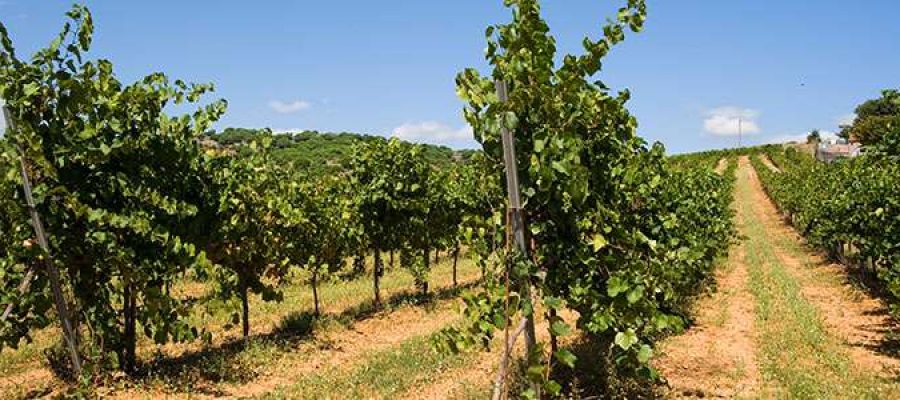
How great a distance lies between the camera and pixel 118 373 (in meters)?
8.83

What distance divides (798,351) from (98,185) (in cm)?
1084

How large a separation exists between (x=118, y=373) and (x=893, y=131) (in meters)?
11.5

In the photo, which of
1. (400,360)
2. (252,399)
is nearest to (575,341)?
(400,360)

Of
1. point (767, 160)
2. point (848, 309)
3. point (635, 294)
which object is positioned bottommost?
point (848, 309)

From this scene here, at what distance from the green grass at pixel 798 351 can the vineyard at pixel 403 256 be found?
0.21 ft

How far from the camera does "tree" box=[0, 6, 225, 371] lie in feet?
23.7

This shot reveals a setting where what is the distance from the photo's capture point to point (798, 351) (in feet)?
34.9

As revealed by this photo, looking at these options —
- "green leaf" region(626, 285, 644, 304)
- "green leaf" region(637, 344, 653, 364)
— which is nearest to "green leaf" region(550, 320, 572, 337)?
"green leaf" region(626, 285, 644, 304)

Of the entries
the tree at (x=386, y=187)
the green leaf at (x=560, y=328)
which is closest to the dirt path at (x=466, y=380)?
the green leaf at (x=560, y=328)

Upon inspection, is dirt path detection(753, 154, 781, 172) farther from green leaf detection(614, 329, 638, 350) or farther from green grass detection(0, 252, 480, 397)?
green leaf detection(614, 329, 638, 350)

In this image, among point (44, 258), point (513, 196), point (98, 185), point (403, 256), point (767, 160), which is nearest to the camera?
point (513, 196)

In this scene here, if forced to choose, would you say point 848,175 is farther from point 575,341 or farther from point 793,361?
point 575,341

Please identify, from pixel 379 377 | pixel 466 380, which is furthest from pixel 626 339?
pixel 379 377

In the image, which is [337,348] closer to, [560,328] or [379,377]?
[379,377]
